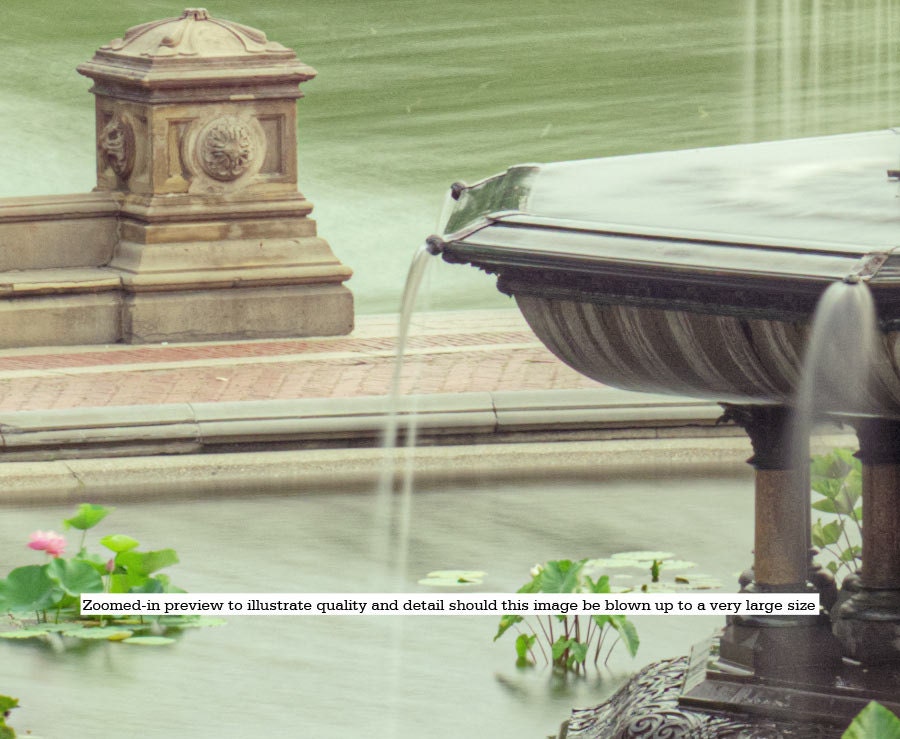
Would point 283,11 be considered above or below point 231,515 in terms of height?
above

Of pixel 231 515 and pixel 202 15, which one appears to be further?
pixel 202 15

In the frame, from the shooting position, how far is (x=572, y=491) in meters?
9.05

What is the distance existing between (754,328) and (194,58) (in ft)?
28.3

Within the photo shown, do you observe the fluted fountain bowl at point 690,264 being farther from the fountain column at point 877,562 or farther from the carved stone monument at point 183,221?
the carved stone monument at point 183,221

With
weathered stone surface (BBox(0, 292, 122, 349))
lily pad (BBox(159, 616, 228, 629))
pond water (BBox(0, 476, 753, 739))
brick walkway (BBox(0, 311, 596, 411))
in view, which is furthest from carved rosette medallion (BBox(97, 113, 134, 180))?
lily pad (BBox(159, 616, 228, 629))

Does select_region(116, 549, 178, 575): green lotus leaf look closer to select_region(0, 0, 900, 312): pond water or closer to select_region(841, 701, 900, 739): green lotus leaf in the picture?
select_region(841, 701, 900, 739): green lotus leaf

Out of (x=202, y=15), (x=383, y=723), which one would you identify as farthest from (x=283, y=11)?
(x=383, y=723)

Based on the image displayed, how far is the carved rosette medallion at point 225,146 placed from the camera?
497 inches

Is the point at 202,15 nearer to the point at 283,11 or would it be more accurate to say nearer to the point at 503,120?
the point at 503,120

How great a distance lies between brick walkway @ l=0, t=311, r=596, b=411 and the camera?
412 inches

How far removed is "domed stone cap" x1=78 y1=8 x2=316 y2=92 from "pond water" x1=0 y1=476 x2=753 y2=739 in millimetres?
4193

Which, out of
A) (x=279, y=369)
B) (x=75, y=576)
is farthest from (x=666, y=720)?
(x=279, y=369)

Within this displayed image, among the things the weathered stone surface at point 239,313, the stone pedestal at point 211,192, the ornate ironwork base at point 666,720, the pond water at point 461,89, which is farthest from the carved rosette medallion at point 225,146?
the ornate ironwork base at point 666,720

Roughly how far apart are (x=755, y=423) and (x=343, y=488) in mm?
4342
